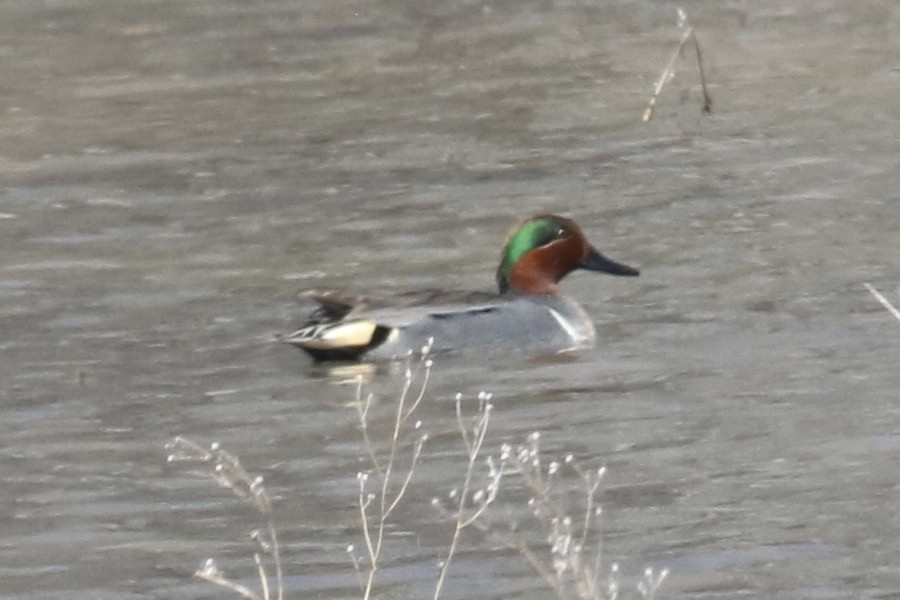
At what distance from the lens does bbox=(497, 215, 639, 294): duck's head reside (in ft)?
37.5

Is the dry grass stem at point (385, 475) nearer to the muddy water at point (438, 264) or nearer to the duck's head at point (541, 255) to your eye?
the muddy water at point (438, 264)

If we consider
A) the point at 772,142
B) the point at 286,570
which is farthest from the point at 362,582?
the point at 772,142

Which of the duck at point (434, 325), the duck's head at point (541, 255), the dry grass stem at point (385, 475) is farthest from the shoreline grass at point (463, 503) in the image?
the duck's head at point (541, 255)

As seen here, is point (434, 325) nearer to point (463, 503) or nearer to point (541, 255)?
point (541, 255)

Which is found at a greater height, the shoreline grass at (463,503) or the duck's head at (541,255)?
the shoreline grass at (463,503)

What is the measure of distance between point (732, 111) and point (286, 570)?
367 inches

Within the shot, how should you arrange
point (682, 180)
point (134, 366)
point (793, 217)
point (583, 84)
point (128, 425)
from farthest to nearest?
1. point (583, 84)
2. point (682, 180)
3. point (793, 217)
4. point (134, 366)
5. point (128, 425)

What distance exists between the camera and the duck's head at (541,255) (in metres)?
11.4

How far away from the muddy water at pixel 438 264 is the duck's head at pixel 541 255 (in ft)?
1.03

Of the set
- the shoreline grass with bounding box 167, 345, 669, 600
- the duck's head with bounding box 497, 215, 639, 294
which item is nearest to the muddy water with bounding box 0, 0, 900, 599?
the shoreline grass with bounding box 167, 345, 669, 600

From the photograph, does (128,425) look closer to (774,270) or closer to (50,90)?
(774,270)

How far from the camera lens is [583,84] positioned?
17.2 m

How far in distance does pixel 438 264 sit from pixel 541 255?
3.58ft

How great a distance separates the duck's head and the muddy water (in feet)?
1.03
